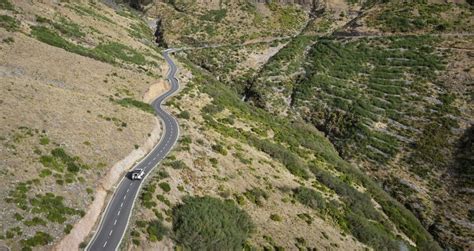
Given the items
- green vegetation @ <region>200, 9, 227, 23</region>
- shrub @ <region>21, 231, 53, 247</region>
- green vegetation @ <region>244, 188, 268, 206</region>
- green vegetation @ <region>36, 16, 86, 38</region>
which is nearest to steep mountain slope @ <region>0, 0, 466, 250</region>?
shrub @ <region>21, 231, 53, 247</region>

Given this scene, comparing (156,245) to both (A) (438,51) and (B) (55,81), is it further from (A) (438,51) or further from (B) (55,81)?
(A) (438,51)

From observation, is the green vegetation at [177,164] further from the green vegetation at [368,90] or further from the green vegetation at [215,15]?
the green vegetation at [215,15]

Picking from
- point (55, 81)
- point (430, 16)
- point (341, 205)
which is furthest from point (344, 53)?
point (55, 81)

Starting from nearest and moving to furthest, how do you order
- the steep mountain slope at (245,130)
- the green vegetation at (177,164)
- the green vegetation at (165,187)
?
Result: the steep mountain slope at (245,130) < the green vegetation at (165,187) < the green vegetation at (177,164)

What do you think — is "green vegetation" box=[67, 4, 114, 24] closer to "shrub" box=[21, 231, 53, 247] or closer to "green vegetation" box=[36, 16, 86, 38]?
"green vegetation" box=[36, 16, 86, 38]

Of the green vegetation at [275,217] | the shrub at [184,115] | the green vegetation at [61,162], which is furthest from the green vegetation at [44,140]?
the green vegetation at [275,217]

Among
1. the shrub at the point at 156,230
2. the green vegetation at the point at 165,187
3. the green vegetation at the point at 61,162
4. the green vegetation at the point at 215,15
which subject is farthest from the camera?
the green vegetation at the point at 215,15
